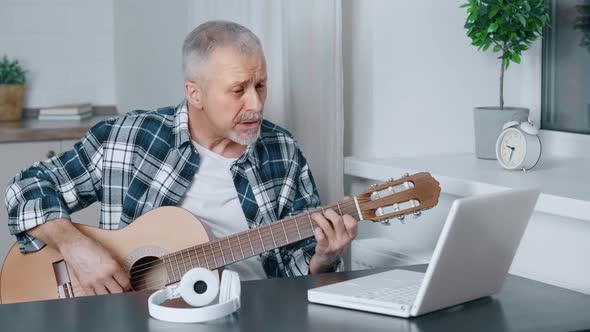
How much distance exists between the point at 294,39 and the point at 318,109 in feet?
0.63

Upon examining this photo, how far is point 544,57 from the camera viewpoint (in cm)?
263

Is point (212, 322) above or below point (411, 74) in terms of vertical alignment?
below

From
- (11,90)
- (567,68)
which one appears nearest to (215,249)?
(567,68)

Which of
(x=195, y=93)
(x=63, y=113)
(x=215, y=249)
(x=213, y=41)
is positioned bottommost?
(x=215, y=249)

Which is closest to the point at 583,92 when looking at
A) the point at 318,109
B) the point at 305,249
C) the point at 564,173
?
the point at 564,173

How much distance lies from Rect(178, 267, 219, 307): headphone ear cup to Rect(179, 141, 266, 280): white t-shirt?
691 mm

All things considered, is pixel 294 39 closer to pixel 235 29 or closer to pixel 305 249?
pixel 235 29

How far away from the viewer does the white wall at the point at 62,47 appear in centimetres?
416

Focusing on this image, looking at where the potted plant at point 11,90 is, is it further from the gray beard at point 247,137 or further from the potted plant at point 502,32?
the potted plant at point 502,32

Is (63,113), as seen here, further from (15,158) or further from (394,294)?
(394,294)

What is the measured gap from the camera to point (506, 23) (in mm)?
2389

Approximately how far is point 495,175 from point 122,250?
34.2 inches

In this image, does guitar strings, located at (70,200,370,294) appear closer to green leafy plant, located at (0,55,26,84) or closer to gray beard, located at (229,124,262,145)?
gray beard, located at (229,124,262,145)

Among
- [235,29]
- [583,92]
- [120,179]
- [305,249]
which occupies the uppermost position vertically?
[235,29]
